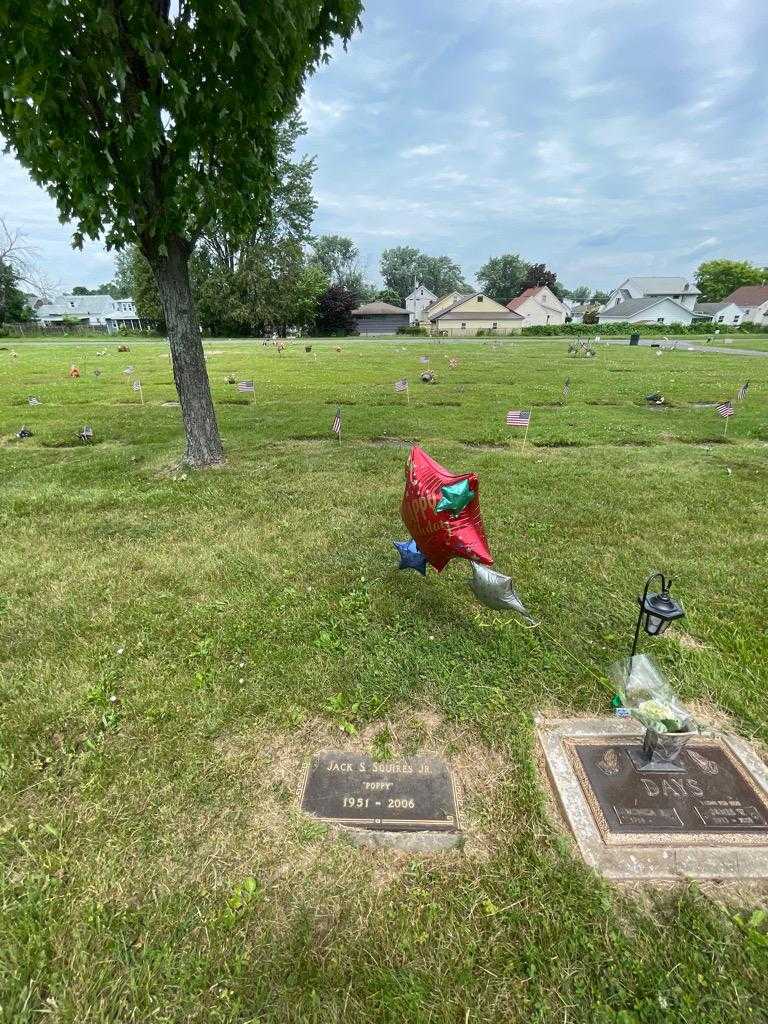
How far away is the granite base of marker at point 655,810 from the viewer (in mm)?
2113

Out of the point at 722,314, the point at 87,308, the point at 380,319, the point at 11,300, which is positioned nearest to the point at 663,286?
the point at 722,314

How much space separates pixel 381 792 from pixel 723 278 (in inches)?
4226

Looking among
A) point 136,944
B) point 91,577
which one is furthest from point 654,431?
point 136,944

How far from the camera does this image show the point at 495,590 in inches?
115

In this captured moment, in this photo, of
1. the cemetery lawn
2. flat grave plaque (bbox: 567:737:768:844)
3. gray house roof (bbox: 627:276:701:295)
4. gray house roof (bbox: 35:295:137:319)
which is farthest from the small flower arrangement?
gray house roof (bbox: 35:295:137:319)

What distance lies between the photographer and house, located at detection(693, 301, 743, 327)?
67.9 meters

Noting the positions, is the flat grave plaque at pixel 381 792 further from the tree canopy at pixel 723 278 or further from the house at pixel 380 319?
the tree canopy at pixel 723 278

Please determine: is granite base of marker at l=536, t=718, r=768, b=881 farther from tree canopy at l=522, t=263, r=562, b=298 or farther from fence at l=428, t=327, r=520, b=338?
tree canopy at l=522, t=263, r=562, b=298

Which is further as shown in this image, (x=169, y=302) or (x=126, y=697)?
(x=169, y=302)

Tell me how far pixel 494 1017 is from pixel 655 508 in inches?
218

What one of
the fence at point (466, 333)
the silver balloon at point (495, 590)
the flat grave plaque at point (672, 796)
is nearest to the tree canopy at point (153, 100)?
the silver balloon at point (495, 590)

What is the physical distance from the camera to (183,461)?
25.1 feet

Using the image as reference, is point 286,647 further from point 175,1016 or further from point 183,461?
point 183,461

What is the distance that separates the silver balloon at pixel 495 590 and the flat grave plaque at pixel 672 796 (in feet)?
2.68
